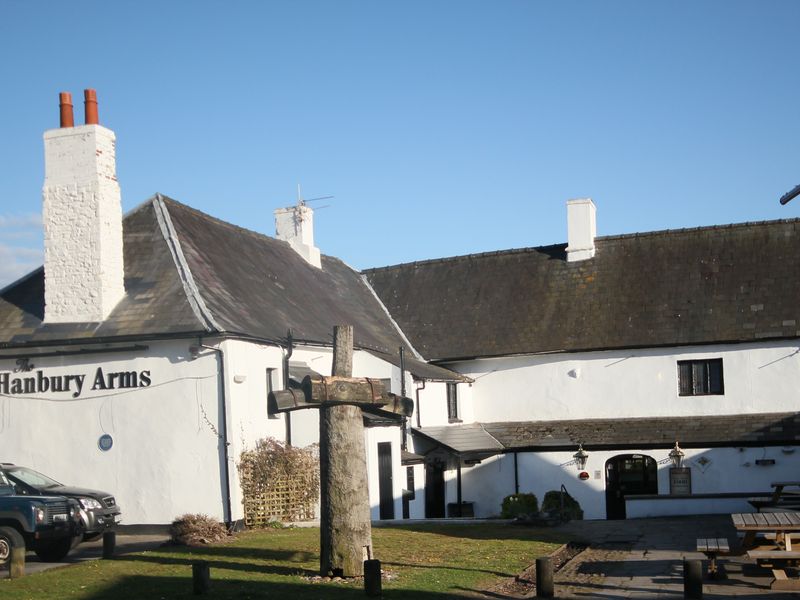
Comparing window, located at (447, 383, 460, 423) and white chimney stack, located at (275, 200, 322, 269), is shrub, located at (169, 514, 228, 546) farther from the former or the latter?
white chimney stack, located at (275, 200, 322, 269)

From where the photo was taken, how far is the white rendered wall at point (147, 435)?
72.9ft

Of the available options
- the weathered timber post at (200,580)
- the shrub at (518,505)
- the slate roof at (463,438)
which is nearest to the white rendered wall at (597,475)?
the slate roof at (463,438)

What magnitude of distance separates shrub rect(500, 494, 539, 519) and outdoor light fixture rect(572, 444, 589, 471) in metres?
1.86

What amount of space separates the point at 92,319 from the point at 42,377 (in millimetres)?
1796

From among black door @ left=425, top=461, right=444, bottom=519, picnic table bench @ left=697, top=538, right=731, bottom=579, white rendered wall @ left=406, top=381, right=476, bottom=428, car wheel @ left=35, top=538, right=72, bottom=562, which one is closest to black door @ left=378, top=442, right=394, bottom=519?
white rendered wall @ left=406, top=381, right=476, bottom=428

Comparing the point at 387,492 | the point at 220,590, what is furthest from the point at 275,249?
the point at 220,590

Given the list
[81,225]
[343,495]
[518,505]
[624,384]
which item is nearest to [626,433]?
[624,384]

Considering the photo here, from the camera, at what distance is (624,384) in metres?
33.0

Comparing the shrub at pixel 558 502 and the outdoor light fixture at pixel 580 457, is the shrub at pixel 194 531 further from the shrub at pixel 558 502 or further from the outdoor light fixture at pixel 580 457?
the outdoor light fixture at pixel 580 457

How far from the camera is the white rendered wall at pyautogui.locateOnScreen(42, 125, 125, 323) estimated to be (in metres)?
22.8

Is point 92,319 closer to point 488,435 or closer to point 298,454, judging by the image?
point 298,454

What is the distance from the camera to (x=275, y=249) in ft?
107

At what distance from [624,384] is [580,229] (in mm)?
5994

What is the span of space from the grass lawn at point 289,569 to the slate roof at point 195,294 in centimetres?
509
